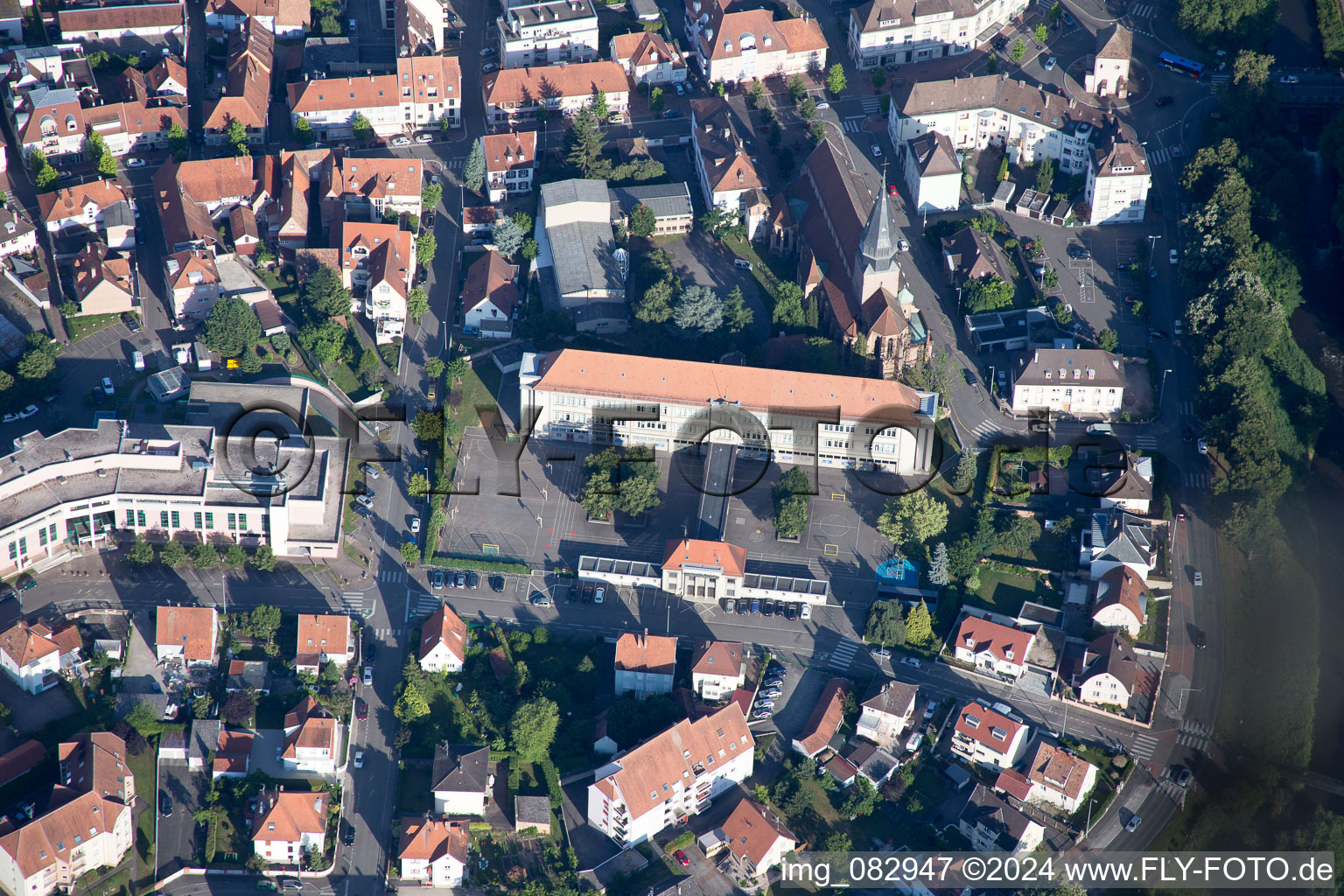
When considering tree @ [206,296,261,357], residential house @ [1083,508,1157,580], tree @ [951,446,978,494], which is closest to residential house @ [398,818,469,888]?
tree @ [206,296,261,357]

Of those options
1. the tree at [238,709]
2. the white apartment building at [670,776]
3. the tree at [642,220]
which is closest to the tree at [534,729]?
the white apartment building at [670,776]

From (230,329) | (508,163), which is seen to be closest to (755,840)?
(230,329)

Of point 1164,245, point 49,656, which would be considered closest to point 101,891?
point 49,656

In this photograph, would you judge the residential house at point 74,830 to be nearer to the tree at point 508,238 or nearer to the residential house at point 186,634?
the residential house at point 186,634

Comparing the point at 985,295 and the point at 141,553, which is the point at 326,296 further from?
the point at 985,295

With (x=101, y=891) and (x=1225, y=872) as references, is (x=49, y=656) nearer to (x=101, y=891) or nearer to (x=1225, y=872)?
(x=101, y=891)

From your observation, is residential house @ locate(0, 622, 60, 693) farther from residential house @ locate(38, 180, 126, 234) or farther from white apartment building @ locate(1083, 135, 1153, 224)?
white apartment building @ locate(1083, 135, 1153, 224)
